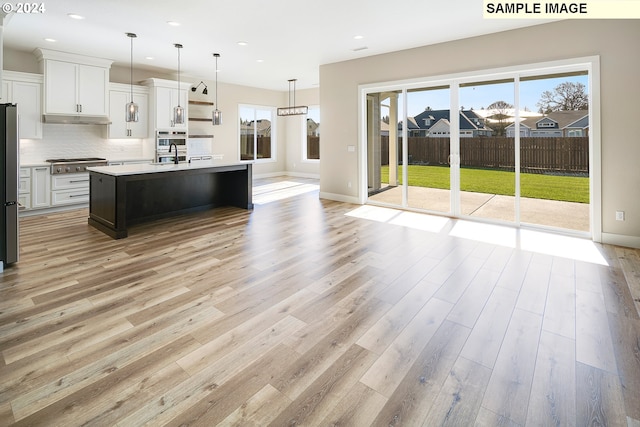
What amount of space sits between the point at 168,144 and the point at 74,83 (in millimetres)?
2022

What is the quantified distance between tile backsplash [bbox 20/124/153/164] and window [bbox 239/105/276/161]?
11.1 ft

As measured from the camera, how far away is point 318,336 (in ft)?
7.59

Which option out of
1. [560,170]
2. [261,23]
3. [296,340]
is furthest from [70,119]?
[560,170]

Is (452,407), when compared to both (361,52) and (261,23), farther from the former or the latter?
(361,52)

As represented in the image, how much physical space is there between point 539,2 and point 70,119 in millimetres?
7647

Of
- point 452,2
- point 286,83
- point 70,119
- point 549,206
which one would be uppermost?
point 286,83

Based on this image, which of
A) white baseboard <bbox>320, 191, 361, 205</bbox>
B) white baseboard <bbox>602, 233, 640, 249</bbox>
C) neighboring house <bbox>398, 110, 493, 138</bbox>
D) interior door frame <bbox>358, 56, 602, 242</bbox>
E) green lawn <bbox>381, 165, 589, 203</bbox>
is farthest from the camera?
white baseboard <bbox>320, 191, 361, 205</bbox>

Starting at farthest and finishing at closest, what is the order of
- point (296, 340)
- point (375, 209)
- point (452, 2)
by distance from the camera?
point (375, 209) → point (452, 2) → point (296, 340)

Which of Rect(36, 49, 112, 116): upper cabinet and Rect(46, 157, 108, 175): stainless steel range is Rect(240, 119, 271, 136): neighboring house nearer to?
Rect(36, 49, 112, 116): upper cabinet

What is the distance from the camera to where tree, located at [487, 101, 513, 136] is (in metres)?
5.31

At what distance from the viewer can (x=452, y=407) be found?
65.9 inches

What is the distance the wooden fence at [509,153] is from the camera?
15.8ft

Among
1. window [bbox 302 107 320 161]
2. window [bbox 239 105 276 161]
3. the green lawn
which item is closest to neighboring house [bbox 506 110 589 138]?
the green lawn

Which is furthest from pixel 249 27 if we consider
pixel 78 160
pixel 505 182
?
pixel 505 182
